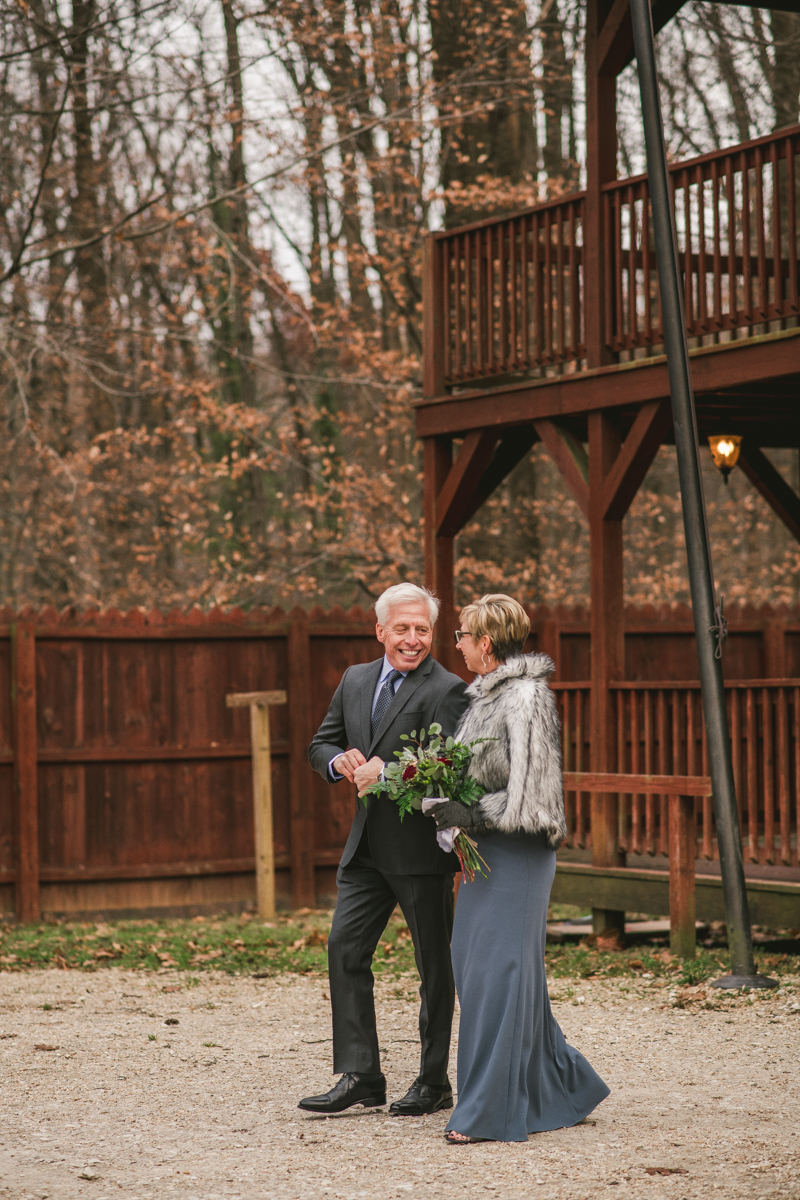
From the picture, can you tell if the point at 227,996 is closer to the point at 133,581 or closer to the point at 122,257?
the point at 133,581

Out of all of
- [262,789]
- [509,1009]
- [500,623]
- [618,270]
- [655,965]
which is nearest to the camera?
[509,1009]

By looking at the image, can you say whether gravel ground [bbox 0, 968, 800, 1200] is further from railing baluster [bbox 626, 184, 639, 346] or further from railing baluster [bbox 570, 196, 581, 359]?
railing baluster [bbox 570, 196, 581, 359]

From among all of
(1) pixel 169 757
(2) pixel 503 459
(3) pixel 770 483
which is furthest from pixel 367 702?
(3) pixel 770 483

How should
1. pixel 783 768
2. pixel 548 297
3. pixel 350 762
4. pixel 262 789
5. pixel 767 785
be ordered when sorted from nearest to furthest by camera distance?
1. pixel 350 762
2. pixel 783 768
3. pixel 767 785
4. pixel 548 297
5. pixel 262 789

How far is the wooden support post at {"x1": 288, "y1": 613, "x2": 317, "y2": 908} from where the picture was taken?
40.2 ft

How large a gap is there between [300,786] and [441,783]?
23.5ft

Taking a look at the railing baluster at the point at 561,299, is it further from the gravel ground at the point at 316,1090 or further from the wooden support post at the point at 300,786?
the gravel ground at the point at 316,1090

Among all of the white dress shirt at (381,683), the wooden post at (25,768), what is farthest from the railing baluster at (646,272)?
the wooden post at (25,768)

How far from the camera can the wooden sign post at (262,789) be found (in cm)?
1167

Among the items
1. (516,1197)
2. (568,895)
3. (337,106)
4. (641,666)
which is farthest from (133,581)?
(516,1197)

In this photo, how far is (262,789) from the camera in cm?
1166

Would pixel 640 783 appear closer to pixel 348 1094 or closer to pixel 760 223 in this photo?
pixel 760 223

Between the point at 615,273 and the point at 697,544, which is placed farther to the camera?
the point at 615,273

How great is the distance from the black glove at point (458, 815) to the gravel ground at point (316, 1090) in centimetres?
108
